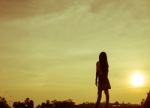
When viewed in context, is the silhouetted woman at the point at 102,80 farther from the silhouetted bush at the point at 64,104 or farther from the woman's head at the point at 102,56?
the silhouetted bush at the point at 64,104

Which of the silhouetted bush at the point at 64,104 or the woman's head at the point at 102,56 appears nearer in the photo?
the woman's head at the point at 102,56

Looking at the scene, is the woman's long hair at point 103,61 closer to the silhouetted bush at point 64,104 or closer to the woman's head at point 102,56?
the woman's head at point 102,56

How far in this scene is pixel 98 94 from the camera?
25516 mm

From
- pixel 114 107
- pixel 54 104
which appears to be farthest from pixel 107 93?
pixel 54 104

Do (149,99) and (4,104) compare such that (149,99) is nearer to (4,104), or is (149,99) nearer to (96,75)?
(96,75)

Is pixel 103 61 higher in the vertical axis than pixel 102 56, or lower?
lower

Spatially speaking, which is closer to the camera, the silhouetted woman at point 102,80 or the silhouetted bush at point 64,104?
the silhouetted woman at point 102,80

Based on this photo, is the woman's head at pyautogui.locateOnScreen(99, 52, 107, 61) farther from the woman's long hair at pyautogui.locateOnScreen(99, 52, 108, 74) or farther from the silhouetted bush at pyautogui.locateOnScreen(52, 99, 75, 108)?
the silhouetted bush at pyautogui.locateOnScreen(52, 99, 75, 108)

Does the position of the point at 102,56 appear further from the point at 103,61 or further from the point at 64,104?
the point at 64,104

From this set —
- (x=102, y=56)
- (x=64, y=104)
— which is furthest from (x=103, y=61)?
(x=64, y=104)

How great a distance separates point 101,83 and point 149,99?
4400 millimetres

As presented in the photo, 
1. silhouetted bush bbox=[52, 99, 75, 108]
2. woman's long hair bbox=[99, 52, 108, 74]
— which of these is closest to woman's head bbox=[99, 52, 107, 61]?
woman's long hair bbox=[99, 52, 108, 74]

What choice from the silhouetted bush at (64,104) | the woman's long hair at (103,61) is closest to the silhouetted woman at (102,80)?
the woman's long hair at (103,61)

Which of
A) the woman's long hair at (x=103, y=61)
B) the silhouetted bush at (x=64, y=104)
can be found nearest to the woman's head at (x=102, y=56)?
the woman's long hair at (x=103, y=61)
